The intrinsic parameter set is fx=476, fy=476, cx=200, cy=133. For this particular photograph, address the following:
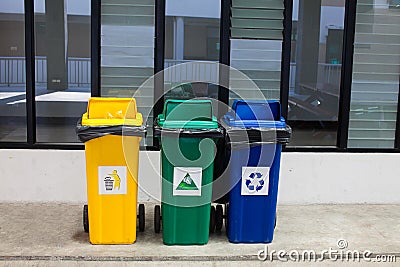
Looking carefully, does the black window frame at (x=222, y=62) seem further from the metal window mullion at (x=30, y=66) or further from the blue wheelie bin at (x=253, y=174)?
the blue wheelie bin at (x=253, y=174)

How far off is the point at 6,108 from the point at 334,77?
352 inches

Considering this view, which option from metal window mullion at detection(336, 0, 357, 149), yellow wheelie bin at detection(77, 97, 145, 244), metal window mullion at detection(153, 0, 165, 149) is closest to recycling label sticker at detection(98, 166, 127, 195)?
yellow wheelie bin at detection(77, 97, 145, 244)

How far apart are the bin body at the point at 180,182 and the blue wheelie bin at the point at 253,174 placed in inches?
7.1

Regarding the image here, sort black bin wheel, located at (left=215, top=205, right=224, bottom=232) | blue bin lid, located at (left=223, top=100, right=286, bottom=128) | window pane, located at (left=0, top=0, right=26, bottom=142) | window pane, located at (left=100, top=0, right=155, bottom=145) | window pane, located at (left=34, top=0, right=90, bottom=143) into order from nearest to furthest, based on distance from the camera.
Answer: blue bin lid, located at (left=223, top=100, right=286, bottom=128), black bin wheel, located at (left=215, top=205, right=224, bottom=232), window pane, located at (left=100, top=0, right=155, bottom=145), window pane, located at (left=0, top=0, right=26, bottom=142), window pane, located at (left=34, top=0, right=90, bottom=143)

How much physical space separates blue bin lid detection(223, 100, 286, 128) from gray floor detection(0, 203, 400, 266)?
93 cm

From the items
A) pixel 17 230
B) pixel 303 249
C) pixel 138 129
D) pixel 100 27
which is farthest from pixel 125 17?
pixel 303 249

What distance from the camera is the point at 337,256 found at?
3.51m

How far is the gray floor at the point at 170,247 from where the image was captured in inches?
133

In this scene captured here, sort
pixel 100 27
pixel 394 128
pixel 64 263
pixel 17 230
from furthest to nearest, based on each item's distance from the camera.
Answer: pixel 394 128 < pixel 100 27 < pixel 17 230 < pixel 64 263

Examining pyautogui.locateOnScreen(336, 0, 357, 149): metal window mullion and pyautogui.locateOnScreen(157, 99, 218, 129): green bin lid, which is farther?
pyautogui.locateOnScreen(336, 0, 357, 149): metal window mullion

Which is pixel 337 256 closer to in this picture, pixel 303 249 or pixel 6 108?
pixel 303 249

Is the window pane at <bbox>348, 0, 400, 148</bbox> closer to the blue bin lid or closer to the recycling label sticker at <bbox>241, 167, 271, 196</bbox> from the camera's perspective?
the blue bin lid

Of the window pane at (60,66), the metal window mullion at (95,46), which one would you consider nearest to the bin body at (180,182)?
the metal window mullion at (95,46)

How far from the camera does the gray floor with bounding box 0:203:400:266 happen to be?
3373 mm
